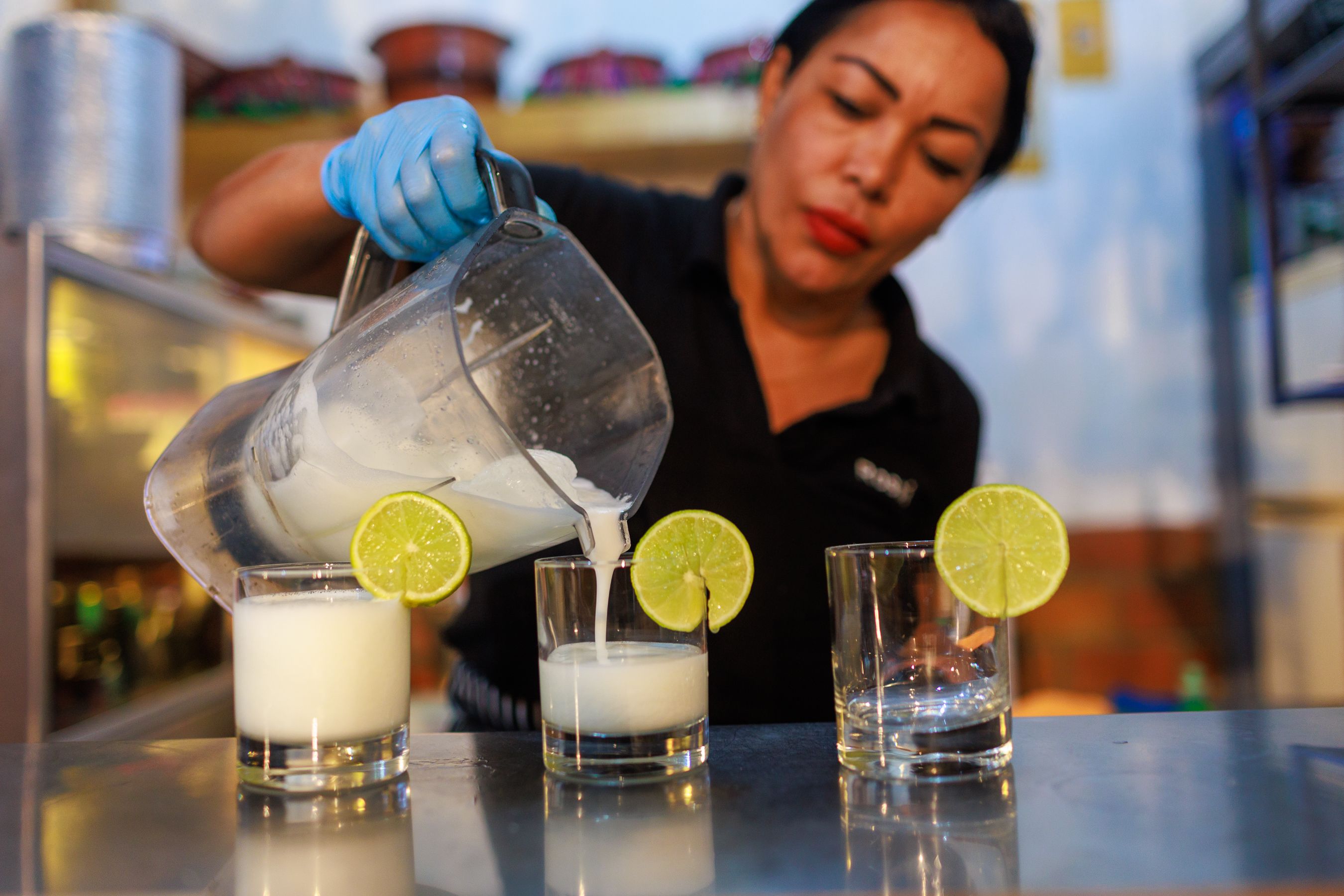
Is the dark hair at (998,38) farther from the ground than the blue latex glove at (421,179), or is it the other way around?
the dark hair at (998,38)

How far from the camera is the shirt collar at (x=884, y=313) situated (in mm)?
1529

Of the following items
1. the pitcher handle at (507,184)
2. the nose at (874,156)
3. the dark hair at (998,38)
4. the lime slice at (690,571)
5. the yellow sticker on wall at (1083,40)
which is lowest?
the lime slice at (690,571)

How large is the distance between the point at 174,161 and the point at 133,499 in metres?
0.75

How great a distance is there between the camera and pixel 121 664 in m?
2.32

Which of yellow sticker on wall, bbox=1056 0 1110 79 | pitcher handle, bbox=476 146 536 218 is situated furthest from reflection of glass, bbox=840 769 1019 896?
yellow sticker on wall, bbox=1056 0 1110 79

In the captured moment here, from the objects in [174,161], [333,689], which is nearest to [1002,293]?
[174,161]

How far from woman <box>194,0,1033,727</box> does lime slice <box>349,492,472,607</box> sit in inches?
24.1

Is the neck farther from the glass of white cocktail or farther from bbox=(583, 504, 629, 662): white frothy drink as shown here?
the glass of white cocktail

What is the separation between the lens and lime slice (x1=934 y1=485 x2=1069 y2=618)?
28.5 inches

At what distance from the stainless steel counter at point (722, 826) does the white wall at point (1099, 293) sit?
222 cm

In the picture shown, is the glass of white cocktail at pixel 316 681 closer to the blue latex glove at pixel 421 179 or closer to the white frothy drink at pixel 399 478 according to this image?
the white frothy drink at pixel 399 478

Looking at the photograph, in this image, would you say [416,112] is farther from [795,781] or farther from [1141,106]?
[1141,106]

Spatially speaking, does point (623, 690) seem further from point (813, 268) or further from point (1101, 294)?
point (1101, 294)

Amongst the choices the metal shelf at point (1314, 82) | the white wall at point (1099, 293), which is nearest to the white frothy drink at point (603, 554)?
the metal shelf at point (1314, 82)
